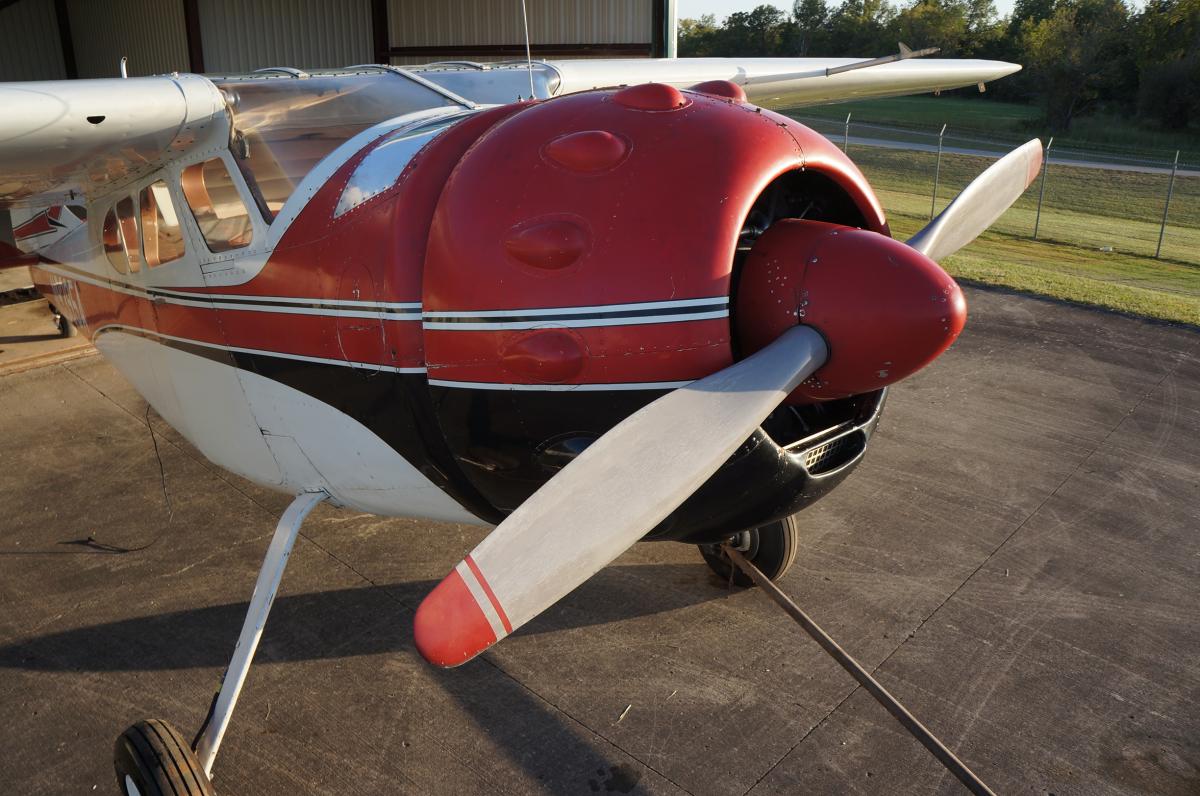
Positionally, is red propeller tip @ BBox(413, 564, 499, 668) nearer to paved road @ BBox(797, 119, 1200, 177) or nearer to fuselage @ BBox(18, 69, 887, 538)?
fuselage @ BBox(18, 69, 887, 538)

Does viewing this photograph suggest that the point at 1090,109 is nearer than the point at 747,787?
No

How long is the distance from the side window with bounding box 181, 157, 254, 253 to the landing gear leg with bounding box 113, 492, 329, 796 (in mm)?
1180

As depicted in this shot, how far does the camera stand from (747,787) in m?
3.55

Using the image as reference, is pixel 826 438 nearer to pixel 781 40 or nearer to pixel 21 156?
pixel 21 156

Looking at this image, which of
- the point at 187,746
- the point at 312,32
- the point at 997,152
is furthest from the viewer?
the point at 997,152

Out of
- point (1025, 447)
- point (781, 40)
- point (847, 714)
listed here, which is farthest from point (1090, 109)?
point (847, 714)

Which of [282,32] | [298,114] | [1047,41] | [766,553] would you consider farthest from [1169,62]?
[298,114]

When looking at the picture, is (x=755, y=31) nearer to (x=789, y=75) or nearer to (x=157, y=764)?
(x=789, y=75)

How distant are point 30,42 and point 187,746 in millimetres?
19395

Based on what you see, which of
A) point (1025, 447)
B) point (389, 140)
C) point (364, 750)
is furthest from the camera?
point (1025, 447)

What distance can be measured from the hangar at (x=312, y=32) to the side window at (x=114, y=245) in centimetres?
904

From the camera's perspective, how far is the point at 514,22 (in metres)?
13.7

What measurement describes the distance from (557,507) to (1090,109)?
4080 cm

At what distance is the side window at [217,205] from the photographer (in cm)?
368
